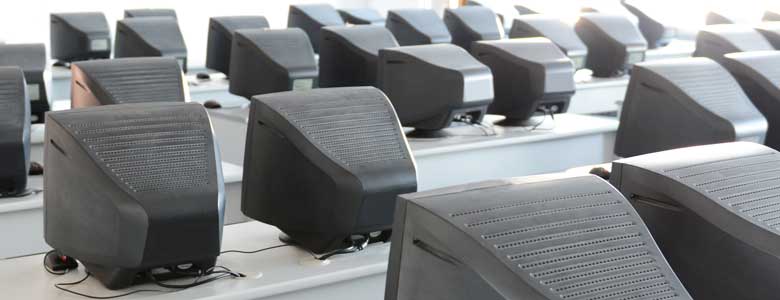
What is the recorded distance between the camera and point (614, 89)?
211 inches

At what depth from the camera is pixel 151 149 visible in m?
1.97

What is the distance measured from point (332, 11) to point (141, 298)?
426 centimetres

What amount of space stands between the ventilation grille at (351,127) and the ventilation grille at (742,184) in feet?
2.39

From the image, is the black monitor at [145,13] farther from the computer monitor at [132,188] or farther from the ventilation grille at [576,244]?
the ventilation grille at [576,244]

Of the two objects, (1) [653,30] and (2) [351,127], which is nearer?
(2) [351,127]

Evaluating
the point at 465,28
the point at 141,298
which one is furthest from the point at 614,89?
the point at 141,298

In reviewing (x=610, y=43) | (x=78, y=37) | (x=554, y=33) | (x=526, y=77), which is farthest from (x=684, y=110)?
(x=78, y=37)

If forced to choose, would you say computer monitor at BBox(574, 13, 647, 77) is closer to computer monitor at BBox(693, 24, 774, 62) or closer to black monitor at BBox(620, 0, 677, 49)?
computer monitor at BBox(693, 24, 774, 62)

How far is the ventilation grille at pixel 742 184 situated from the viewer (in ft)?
5.50

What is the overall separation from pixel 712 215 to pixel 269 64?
2.44 metres

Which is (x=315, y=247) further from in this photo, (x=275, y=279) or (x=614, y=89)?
(x=614, y=89)

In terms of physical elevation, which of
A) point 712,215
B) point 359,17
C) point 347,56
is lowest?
point 359,17

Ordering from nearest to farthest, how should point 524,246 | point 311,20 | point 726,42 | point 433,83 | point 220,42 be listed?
point 524,246 → point 433,83 → point 726,42 → point 220,42 → point 311,20

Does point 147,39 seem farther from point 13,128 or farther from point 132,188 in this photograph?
point 132,188
